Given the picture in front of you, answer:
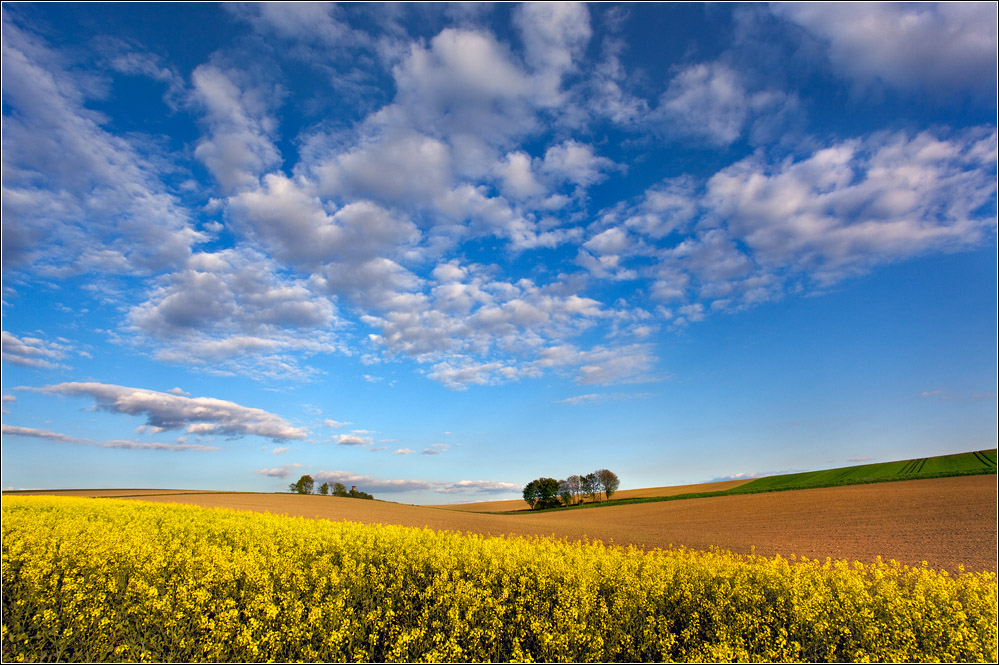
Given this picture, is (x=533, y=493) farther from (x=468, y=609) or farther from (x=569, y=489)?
(x=468, y=609)

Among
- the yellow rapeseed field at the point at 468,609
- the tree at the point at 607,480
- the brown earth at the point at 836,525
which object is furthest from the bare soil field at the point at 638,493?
the yellow rapeseed field at the point at 468,609

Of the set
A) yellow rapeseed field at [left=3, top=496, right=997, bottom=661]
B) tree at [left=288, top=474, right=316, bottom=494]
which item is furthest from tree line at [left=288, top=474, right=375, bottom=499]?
yellow rapeseed field at [left=3, top=496, right=997, bottom=661]

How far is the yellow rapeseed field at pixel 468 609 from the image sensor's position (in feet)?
19.2

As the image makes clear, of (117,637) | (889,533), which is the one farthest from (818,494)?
(117,637)

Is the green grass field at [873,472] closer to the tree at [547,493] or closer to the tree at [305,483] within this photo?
the tree at [547,493]

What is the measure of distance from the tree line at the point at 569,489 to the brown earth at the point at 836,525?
120ft

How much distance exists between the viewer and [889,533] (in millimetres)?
25672

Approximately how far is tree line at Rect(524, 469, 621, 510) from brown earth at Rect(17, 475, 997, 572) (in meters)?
36.5

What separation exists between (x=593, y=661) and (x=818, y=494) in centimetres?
4900

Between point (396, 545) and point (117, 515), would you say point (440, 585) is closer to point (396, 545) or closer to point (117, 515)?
point (396, 545)

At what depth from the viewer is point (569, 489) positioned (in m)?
90.3

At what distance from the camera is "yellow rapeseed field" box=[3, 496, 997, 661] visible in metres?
5.86

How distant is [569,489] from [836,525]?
6374 centimetres

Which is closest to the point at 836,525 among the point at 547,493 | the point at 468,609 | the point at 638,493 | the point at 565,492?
the point at 468,609
